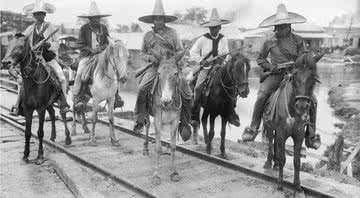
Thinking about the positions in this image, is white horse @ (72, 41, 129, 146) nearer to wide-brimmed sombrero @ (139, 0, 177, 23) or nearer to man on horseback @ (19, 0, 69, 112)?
man on horseback @ (19, 0, 69, 112)

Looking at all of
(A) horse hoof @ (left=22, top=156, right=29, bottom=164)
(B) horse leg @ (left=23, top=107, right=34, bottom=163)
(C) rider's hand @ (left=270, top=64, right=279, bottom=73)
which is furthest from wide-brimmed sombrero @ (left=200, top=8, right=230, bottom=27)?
(A) horse hoof @ (left=22, top=156, right=29, bottom=164)

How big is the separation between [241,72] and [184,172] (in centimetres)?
241

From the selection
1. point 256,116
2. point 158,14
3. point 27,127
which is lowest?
point 27,127

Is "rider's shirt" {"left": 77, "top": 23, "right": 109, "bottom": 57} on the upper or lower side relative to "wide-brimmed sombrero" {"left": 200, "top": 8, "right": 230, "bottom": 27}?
lower

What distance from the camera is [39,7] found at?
29.7ft

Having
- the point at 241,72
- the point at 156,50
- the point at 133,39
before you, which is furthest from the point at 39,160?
the point at 133,39

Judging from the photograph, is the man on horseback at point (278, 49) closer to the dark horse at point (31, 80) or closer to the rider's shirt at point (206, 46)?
the rider's shirt at point (206, 46)

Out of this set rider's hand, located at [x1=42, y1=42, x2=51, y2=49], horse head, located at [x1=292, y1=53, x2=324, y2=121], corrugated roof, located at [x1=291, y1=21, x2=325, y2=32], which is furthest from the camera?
corrugated roof, located at [x1=291, y1=21, x2=325, y2=32]

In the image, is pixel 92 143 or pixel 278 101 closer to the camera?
pixel 278 101

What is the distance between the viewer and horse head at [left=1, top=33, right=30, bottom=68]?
25.2 ft

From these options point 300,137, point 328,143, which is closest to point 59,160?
point 300,137

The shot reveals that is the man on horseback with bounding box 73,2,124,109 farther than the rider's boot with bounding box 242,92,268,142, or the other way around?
the man on horseback with bounding box 73,2,124,109

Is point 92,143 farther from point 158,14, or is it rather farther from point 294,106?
point 294,106

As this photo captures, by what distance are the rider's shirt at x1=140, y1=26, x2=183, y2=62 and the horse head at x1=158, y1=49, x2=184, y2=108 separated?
896 mm
